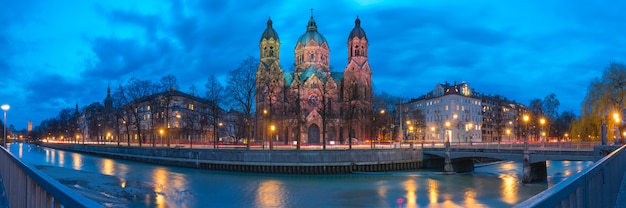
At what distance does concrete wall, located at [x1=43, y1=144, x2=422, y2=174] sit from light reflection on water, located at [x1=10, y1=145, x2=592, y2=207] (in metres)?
1.98

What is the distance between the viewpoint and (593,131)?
52.6 meters

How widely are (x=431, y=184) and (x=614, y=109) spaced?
72.6 feet

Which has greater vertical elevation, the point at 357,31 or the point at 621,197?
the point at 357,31

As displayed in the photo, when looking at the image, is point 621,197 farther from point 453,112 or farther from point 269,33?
point 453,112

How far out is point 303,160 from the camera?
2078 inches

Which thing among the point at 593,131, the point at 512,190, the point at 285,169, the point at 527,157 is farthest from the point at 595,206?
the point at 593,131

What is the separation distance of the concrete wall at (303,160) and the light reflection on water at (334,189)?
198 centimetres

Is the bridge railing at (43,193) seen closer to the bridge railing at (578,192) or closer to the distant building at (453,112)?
the bridge railing at (578,192)

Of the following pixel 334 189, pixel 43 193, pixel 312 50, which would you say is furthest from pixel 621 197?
pixel 312 50

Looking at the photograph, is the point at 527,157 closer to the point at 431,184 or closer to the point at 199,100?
the point at 431,184

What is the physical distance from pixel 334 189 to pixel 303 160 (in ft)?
44.0

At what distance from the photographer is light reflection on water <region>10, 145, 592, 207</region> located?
32.6 metres

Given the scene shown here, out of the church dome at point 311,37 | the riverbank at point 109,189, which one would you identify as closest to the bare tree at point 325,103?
the riverbank at point 109,189

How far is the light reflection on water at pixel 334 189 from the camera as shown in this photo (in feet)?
107
